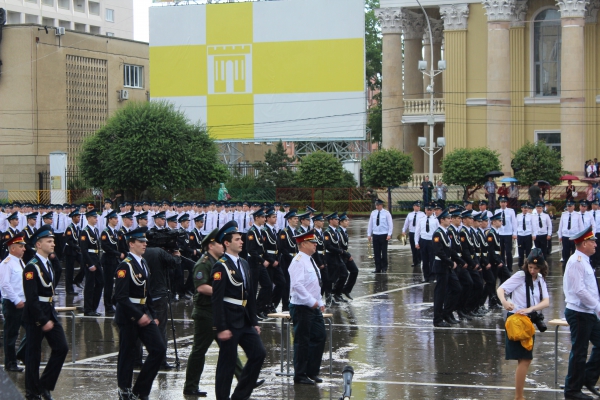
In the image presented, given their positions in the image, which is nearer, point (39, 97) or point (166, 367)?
point (166, 367)

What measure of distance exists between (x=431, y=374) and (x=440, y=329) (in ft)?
11.7

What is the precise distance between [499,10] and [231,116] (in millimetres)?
17978

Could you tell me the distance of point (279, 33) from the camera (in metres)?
56.4

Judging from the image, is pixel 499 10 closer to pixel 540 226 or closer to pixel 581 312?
pixel 540 226

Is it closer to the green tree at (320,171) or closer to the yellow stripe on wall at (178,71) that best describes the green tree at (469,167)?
the green tree at (320,171)

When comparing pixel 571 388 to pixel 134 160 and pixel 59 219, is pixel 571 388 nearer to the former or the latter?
pixel 59 219

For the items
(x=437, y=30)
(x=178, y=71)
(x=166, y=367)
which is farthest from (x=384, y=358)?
(x=178, y=71)

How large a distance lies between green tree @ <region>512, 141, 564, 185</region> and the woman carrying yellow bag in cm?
3201

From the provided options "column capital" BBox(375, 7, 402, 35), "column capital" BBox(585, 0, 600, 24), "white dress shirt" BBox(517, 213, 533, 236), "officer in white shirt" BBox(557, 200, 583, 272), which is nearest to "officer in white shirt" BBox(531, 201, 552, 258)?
"white dress shirt" BBox(517, 213, 533, 236)

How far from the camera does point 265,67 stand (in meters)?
56.6

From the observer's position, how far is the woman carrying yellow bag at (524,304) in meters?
9.96

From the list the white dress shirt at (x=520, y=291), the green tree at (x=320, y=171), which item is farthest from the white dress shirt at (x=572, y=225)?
the green tree at (x=320, y=171)

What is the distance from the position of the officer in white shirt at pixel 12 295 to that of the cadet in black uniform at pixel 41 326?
1.11 m

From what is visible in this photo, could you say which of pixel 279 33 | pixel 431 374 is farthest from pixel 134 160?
pixel 431 374
